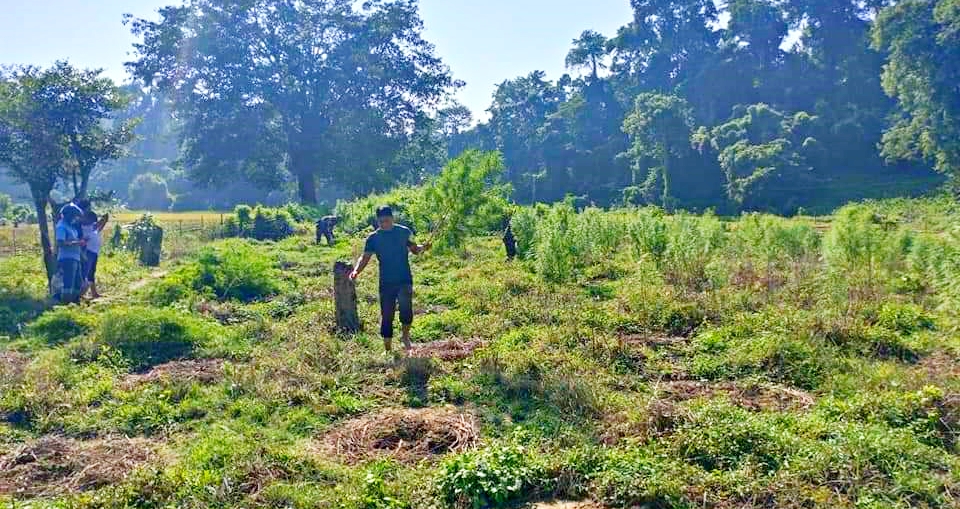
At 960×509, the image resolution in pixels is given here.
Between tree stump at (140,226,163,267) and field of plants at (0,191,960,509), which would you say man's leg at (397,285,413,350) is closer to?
field of plants at (0,191,960,509)

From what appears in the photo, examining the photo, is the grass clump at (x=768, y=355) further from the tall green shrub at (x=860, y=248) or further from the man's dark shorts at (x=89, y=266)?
the man's dark shorts at (x=89, y=266)

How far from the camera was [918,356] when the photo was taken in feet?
22.0

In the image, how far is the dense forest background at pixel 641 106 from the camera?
34906 mm

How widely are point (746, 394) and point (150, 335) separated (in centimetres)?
651

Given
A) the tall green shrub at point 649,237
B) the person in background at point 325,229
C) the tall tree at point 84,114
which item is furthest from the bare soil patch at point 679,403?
the person in background at point 325,229

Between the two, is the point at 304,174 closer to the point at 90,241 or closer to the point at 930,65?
the point at 90,241

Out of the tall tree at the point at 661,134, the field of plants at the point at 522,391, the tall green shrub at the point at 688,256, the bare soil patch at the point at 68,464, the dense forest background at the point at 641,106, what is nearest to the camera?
the field of plants at the point at 522,391

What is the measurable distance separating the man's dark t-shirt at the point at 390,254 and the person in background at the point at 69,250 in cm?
558

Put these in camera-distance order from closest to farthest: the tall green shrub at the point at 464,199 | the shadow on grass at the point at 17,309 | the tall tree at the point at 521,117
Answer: the shadow on grass at the point at 17,309
the tall green shrub at the point at 464,199
the tall tree at the point at 521,117

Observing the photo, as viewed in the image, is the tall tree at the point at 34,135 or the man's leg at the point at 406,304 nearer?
the man's leg at the point at 406,304

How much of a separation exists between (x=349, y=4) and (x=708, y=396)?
37.7 metres

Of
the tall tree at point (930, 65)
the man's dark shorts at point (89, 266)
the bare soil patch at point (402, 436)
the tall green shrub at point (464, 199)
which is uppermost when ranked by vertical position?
the tall tree at point (930, 65)

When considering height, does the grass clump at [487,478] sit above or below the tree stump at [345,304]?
below

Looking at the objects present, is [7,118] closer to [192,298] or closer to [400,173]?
[192,298]
